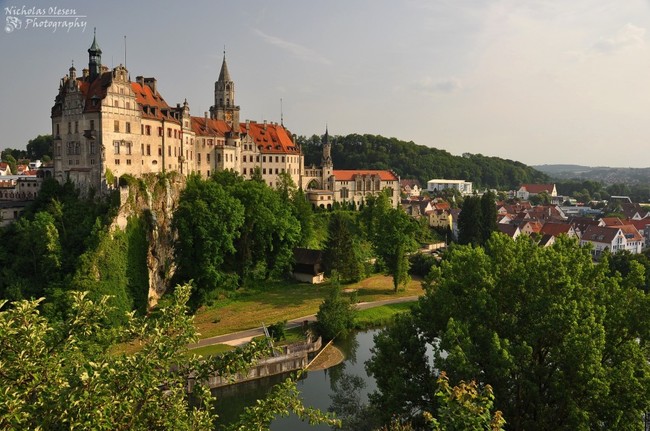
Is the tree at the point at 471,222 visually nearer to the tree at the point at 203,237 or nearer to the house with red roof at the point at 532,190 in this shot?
the tree at the point at 203,237

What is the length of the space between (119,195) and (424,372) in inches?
1193

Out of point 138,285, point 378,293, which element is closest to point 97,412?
point 138,285

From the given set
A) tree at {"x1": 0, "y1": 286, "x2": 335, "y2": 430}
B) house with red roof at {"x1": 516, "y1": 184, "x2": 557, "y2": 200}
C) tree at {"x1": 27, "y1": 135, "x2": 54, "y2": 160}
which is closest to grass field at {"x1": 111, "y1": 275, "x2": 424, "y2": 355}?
tree at {"x1": 0, "y1": 286, "x2": 335, "y2": 430}

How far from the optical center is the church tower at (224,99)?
71.8m

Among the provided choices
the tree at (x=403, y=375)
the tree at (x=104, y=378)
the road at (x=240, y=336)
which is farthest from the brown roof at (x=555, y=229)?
the tree at (x=104, y=378)

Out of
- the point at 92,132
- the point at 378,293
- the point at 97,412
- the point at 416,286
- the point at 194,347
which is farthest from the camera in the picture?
the point at 416,286

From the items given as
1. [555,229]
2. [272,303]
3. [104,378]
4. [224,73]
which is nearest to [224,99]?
[224,73]

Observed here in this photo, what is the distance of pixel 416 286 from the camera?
5781 centimetres

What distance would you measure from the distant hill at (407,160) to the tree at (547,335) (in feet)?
327

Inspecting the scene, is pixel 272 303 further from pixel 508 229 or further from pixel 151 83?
pixel 508 229

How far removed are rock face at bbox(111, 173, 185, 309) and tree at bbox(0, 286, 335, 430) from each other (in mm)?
32880

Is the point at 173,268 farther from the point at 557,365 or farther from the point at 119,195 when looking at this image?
the point at 557,365

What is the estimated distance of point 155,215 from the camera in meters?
45.0

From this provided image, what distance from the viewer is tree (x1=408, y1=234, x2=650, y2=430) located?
56.6 ft
